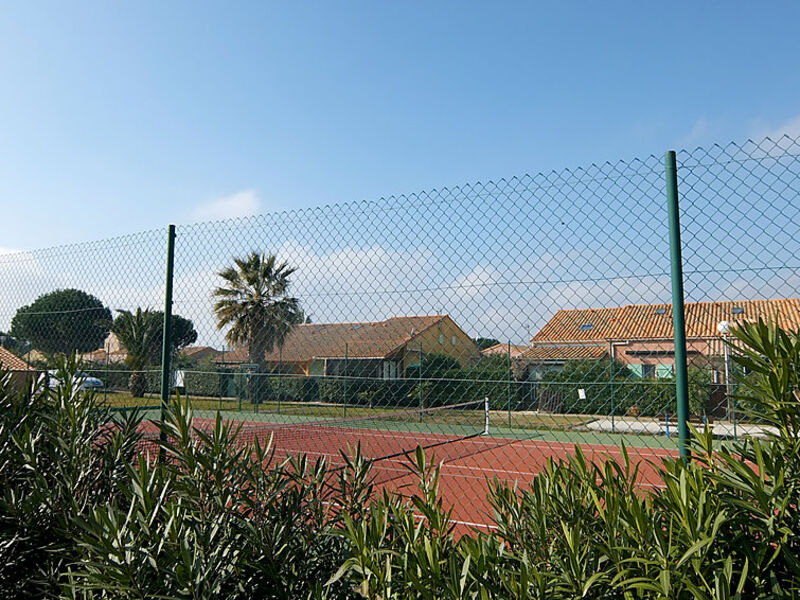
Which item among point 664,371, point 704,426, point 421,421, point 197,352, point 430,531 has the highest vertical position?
point 197,352

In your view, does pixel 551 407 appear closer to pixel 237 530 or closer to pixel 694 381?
pixel 694 381

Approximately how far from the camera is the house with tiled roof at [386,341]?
4.22 m

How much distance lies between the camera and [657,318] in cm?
379

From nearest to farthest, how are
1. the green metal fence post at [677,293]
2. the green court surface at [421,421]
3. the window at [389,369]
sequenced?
the green metal fence post at [677,293] → the window at [389,369] → the green court surface at [421,421]

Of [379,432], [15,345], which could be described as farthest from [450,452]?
[15,345]

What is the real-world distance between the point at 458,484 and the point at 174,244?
7.97m

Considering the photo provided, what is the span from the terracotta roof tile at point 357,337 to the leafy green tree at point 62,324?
214 cm

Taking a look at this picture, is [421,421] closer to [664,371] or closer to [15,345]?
[664,371]

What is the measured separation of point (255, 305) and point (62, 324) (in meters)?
3.44

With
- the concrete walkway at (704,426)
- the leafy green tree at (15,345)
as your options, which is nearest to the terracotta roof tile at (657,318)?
the concrete walkway at (704,426)

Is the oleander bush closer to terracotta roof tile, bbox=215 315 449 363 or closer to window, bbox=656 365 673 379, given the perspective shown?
terracotta roof tile, bbox=215 315 449 363

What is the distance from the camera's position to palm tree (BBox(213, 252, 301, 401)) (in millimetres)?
4883

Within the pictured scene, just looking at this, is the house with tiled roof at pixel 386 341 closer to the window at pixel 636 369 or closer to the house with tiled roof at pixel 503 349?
the house with tiled roof at pixel 503 349

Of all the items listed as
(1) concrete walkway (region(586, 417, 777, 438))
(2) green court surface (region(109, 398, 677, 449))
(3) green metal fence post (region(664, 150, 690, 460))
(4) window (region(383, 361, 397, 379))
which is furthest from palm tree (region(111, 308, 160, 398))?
(1) concrete walkway (region(586, 417, 777, 438))
